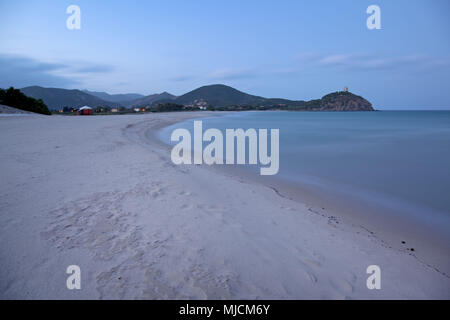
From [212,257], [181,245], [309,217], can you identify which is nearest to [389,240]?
[309,217]

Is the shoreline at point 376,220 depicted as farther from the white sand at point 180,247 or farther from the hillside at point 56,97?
the hillside at point 56,97

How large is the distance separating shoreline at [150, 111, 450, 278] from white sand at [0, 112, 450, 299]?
249 mm

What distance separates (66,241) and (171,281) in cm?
162

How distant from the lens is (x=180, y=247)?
3.05 metres

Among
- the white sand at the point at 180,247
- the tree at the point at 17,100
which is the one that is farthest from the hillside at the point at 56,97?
the white sand at the point at 180,247

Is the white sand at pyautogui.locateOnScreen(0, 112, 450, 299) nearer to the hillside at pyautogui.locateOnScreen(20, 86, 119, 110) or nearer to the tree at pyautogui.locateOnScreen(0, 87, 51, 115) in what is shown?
the tree at pyautogui.locateOnScreen(0, 87, 51, 115)

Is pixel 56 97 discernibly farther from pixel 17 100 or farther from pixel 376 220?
pixel 376 220

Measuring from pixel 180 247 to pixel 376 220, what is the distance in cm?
389

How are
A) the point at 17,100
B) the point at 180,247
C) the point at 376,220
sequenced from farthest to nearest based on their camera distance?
1. the point at 17,100
2. the point at 376,220
3. the point at 180,247

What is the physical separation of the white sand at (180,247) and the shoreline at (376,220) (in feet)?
0.82

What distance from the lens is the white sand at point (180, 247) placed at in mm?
2414

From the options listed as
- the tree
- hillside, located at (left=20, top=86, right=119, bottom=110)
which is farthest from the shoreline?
hillside, located at (left=20, top=86, right=119, bottom=110)

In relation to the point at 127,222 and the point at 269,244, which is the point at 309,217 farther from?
the point at 127,222

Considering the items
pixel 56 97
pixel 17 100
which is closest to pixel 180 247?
pixel 17 100
